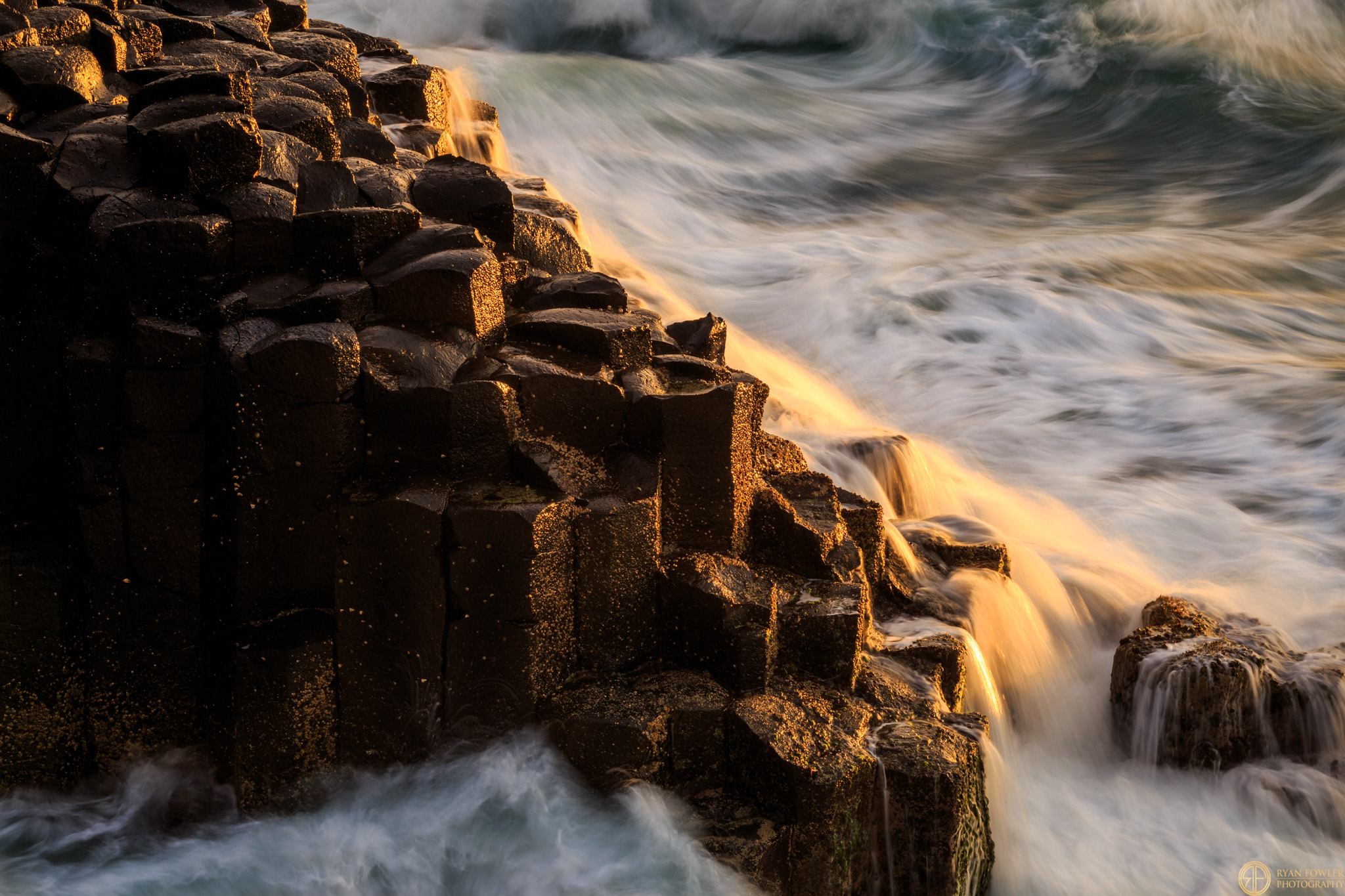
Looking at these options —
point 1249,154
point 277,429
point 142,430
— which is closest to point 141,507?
point 142,430

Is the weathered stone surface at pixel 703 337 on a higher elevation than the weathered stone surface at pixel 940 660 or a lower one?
higher

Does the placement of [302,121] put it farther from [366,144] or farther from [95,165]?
[95,165]

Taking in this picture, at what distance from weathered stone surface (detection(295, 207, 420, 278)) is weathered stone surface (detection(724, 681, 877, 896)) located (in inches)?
81.0

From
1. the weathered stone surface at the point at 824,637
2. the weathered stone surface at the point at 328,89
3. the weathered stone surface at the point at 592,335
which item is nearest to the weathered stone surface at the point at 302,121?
the weathered stone surface at the point at 328,89

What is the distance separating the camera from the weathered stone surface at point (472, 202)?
4.52 meters

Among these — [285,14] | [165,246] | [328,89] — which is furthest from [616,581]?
[285,14]

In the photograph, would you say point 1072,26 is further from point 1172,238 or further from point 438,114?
point 438,114

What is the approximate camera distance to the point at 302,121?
14.9ft

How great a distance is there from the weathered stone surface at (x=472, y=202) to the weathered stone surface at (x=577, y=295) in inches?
14.4

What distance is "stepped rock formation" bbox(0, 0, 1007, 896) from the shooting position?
11.2ft

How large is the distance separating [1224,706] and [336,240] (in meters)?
3.96

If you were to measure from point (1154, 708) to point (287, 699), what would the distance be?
3441 mm

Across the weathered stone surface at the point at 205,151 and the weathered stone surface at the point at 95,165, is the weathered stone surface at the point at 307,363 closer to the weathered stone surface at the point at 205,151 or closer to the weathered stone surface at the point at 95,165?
the weathered stone surface at the point at 205,151

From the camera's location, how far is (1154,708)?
4465 millimetres
